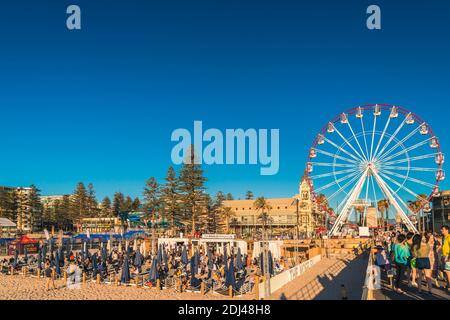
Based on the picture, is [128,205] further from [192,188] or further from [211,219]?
[192,188]

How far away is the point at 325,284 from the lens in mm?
18453

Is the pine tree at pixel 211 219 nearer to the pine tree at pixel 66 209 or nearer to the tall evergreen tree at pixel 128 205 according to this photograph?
the pine tree at pixel 66 209

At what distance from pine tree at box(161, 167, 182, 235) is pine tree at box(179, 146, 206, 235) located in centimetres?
134

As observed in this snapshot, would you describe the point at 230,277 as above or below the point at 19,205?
below

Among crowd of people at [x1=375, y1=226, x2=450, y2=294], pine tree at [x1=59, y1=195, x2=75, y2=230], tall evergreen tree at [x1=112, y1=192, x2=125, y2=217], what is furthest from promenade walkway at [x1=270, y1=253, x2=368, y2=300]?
tall evergreen tree at [x1=112, y1=192, x2=125, y2=217]

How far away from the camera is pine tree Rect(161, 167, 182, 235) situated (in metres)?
60.4

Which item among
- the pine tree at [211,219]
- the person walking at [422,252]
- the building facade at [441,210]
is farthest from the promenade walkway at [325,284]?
the building facade at [441,210]

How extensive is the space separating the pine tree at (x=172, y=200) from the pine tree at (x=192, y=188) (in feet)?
4.40

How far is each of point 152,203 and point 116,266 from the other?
3806 cm

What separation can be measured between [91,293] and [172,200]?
133 feet

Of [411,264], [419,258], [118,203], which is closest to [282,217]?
[118,203]
